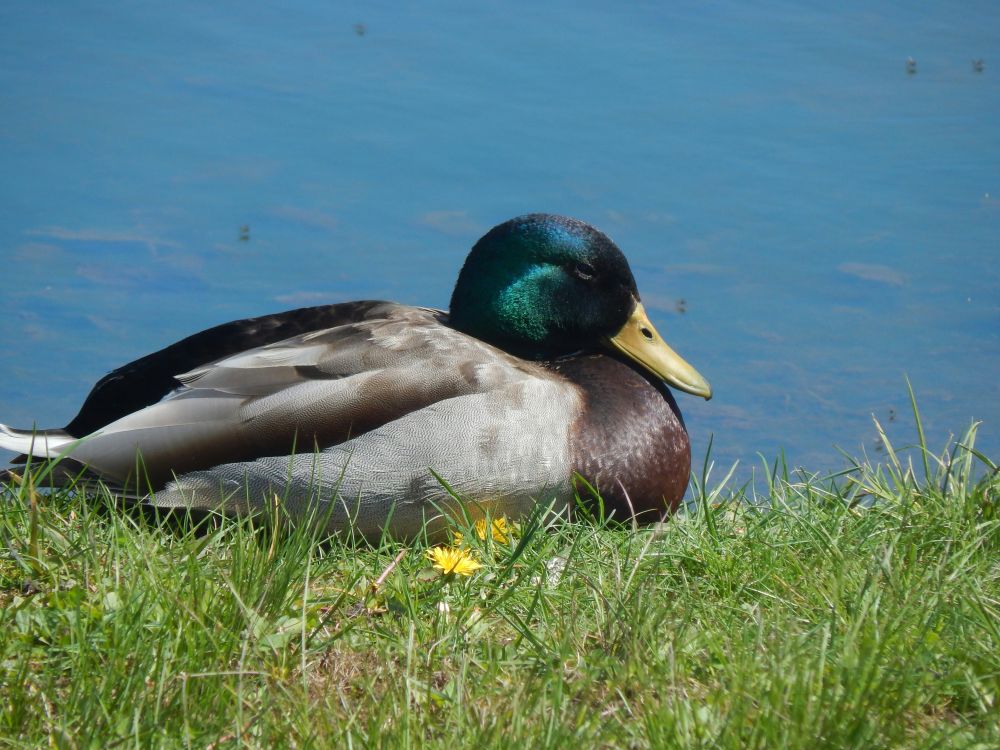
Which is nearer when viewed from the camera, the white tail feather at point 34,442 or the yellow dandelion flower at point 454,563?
the yellow dandelion flower at point 454,563

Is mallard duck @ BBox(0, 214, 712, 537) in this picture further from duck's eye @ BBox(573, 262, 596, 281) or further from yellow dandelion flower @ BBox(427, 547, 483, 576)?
yellow dandelion flower @ BBox(427, 547, 483, 576)

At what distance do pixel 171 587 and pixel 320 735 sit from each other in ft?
1.87

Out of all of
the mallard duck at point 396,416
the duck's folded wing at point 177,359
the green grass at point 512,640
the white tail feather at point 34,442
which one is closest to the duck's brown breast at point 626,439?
the mallard duck at point 396,416

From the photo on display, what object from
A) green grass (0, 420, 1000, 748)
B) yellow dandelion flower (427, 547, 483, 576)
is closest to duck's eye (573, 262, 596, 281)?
green grass (0, 420, 1000, 748)

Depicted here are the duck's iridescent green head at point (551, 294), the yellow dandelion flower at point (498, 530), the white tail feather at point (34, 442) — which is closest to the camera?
the yellow dandelion flower at point (498, 530)

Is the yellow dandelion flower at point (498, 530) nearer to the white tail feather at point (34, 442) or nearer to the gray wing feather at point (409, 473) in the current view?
the gray wing feather at point (409, 473)

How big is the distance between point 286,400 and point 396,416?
0.28m

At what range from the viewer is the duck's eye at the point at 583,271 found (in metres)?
3.90

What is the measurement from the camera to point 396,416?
3.36 meters

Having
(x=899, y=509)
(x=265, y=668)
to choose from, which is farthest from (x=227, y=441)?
(x=899, y=509)

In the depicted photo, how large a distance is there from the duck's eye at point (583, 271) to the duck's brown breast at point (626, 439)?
9.2 inches

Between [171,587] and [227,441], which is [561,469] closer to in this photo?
[227,441]

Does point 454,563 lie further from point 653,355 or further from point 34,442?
point 653,355

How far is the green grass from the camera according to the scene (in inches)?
82.3
